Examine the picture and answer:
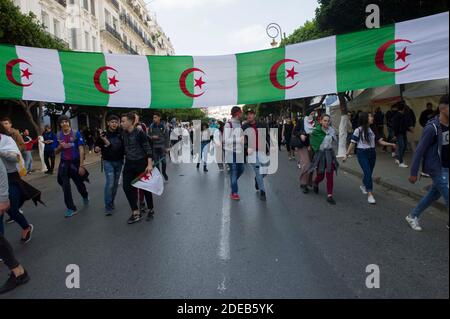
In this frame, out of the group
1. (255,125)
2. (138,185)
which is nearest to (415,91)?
(255,125)

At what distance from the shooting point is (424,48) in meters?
4.41

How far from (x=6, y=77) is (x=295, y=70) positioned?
4.07 metres

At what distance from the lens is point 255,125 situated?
6777 millimetres

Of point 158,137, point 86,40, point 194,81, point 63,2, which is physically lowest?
point 158,137

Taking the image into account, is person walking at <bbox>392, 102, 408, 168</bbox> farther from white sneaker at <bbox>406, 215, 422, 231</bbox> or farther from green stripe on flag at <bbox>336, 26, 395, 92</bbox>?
green stripe on flag at <bbox>336, 26, 395, 92</bbox>

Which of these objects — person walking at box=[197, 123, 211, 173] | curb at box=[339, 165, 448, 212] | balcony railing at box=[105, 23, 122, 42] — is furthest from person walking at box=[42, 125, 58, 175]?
balcony railing at box=[105, 23, 122, 42]

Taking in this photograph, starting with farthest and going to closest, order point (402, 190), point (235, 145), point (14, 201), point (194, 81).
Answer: point (402, 190)
point (235, 145)
point (194, 81)
point (14, 201)

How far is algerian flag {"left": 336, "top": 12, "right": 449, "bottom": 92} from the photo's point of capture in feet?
14.2

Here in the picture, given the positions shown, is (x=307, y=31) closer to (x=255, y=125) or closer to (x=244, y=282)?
(x=255, y=125)

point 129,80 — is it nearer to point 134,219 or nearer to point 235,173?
point 134,219

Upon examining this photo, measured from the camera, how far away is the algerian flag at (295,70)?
4.85 metres

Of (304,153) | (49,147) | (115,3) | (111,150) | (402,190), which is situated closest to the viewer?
(111,150)

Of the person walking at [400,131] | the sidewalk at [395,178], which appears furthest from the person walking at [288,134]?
the person walking at [400,131]

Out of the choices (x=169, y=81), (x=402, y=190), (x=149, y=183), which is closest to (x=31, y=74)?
(x=169, y=81)
